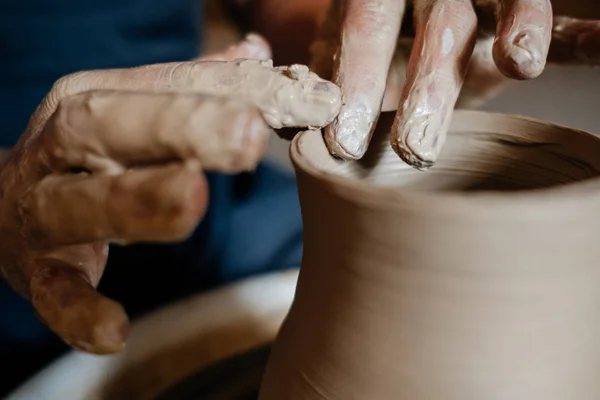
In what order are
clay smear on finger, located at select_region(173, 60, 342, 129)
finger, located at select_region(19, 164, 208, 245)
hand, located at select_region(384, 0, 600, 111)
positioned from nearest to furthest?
finger, located at select_region(19, 164, 208, 245) < clay smear on finger, located at select_region(173, 60, 342, 129) < hand, located at select_region(384, 0, 600, 111)

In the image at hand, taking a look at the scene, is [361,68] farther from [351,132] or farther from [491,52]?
[491,52]

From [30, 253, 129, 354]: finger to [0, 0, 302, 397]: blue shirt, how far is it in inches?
29.2

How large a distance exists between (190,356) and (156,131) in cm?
68

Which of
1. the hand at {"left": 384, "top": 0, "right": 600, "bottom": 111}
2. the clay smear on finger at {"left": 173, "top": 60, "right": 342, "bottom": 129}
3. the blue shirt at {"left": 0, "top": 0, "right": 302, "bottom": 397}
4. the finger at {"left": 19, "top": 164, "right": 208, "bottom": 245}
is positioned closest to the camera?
the finger at {"left": 19, "top": 164, "right": 208, "bottom": 245}

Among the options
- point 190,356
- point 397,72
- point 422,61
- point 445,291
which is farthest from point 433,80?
point 190,356

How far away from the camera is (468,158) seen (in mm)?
844

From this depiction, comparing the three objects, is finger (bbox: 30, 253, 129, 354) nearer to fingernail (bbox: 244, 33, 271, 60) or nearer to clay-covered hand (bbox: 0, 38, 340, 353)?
clay-covered hand (bbox: 0, 38, 340, 353)

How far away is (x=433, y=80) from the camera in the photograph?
0.73 meters

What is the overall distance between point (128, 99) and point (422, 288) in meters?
0.32

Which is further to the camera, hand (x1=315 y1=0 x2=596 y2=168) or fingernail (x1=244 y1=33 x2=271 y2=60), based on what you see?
fingernail (x1=244 y1=33 x2=271 y2=60)

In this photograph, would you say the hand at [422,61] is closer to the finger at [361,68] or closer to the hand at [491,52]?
the finger at [361,68]

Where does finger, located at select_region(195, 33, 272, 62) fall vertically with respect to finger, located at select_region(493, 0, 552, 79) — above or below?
below

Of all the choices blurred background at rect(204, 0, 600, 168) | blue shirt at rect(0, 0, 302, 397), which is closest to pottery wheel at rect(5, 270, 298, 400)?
blue shirt at rect(0, 0, 302, 397)

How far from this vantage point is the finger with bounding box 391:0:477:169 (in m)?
0.71
